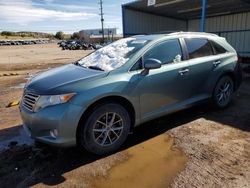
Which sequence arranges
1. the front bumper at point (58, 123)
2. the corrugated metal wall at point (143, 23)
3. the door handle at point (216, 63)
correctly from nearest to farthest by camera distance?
1. the front bumper at point (58, 123)
2. the door handle at point (216, 63)
3. the corrugated metal wall at point (143, 23)

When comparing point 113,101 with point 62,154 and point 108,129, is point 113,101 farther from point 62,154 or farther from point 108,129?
point 62,154

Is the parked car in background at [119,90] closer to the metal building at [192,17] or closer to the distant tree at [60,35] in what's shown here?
the metal building at [192,17]

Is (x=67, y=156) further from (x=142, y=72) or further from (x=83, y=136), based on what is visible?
(x=142, y=72)

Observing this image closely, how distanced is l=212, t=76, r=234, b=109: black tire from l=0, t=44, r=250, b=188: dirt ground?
493mm

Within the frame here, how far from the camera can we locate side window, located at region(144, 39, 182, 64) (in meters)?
3.68

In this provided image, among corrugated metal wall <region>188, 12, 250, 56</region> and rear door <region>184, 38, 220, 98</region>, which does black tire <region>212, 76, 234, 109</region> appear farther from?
corrugated metal wall <region>188, 12, 250, 56</region>

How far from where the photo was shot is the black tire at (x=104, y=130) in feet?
9.89

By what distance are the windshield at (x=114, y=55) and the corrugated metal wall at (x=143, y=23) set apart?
8.93m

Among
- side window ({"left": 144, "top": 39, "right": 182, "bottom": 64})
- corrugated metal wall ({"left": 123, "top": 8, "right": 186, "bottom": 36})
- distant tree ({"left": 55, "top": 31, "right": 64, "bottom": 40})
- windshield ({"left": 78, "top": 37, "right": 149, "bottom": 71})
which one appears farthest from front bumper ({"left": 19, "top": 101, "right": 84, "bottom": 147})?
distant tree ({"left": 55, "top": 31, "right": 64, "bottom": 40})

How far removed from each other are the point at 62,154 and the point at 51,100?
3.05 ft

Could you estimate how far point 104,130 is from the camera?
318 centimetres

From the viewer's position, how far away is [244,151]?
3246 millimetres

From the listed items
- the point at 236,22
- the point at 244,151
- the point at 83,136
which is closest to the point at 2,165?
the point at 83,136

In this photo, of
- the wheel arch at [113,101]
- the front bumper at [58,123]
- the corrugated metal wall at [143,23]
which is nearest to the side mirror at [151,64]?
the wheel arch at [113,101]
